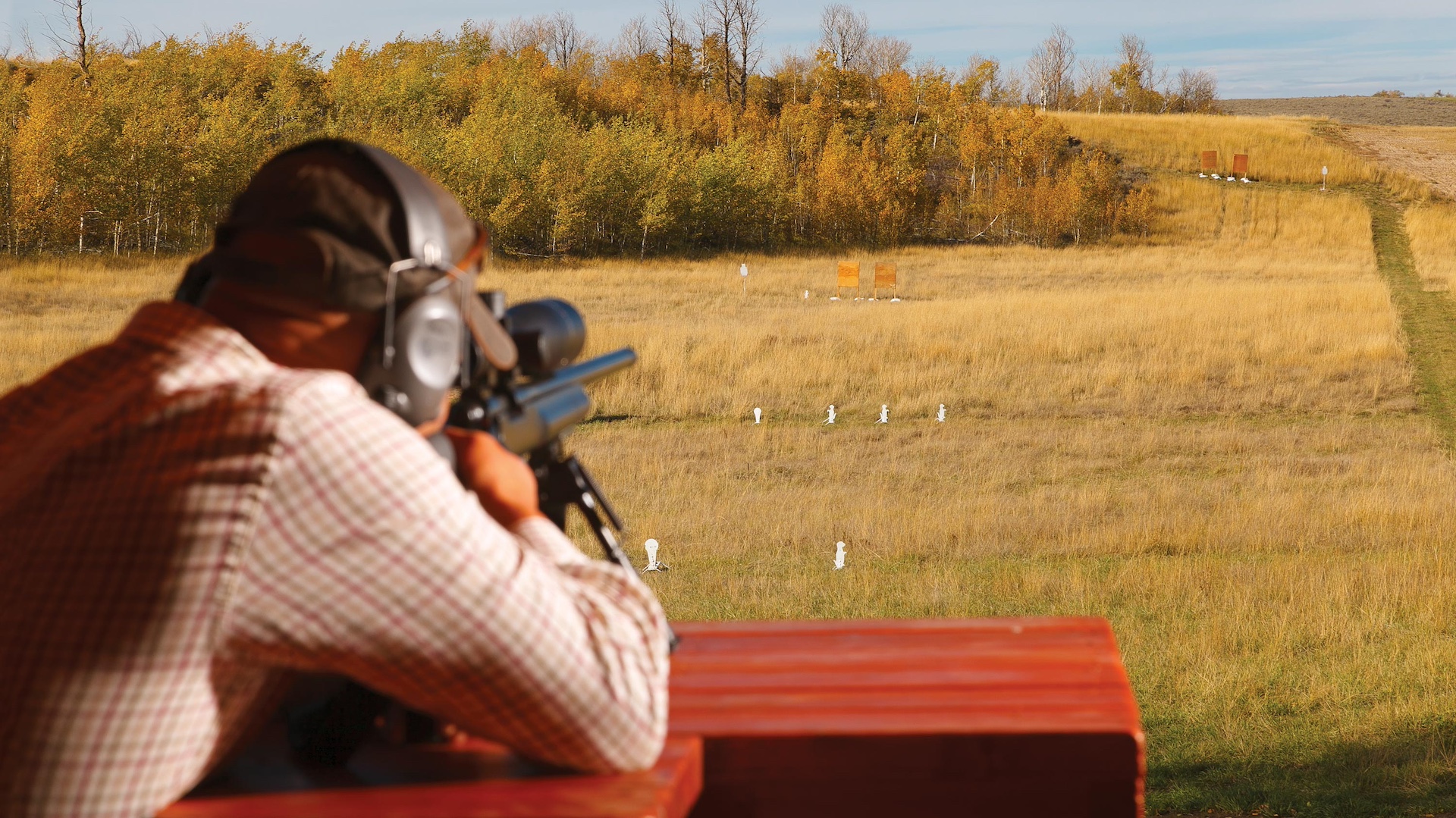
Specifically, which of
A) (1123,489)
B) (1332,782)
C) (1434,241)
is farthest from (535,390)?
(1434,241)

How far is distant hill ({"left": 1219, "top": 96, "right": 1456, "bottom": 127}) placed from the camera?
346ft

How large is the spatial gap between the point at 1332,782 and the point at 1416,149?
259ft

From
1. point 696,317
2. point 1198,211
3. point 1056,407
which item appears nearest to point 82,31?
point 696,317

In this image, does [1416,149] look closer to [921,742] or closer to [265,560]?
[921,742]

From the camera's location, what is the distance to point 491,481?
1.75 metres

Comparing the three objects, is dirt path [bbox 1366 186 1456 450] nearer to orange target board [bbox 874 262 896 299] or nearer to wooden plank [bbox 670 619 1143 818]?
orange target board [bbox 874 262 896 299]

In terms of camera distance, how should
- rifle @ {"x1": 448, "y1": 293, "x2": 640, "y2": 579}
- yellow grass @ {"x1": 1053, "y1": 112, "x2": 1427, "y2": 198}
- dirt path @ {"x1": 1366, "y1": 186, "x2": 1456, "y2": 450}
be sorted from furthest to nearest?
1. yellow grass @ {"x1": 1053, "y1": 112, "x2": 1427, "y2": 198}
2. dirt path @ {"x1": 1366, "y1": 186, "x2": 1456, "y2": 450}
3. rifle @ {"x1": 448, "y1": 293, "x2": 640, "y2": 579}

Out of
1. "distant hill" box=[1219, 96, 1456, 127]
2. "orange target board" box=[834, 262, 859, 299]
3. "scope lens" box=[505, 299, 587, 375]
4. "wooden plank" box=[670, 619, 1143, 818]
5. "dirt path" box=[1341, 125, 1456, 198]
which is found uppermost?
"distant hill" box=[1219, 96, 1456, 127]

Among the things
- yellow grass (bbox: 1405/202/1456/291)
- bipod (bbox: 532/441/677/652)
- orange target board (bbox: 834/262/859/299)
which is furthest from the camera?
orange target board (bbox: 834/262/859/299)

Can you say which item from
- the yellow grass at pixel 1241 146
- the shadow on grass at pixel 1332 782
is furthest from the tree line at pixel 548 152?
the shadow on grass at pixel 1332 782

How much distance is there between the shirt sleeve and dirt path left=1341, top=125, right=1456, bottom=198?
65.3m

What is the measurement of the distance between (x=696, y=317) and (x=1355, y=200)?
43562mm

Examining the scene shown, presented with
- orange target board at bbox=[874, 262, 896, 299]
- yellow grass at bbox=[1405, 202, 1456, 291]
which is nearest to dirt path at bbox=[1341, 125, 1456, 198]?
yellow grass at bbox=[1405, 202, 1456, 291]

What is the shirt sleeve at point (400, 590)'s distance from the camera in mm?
1414
